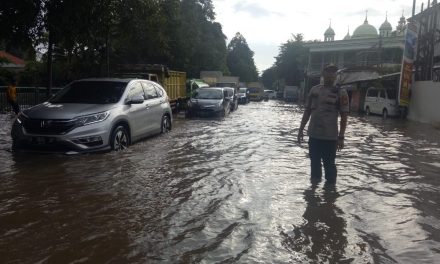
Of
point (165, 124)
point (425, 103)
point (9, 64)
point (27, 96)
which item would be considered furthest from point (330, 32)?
point (165, 124)

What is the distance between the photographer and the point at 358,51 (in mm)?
52875

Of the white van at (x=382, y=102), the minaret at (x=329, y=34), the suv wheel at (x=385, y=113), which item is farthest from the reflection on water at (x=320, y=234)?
the minaret at (x=329, y=34)

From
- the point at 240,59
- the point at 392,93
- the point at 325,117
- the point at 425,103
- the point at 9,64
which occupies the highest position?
the point at 240,59

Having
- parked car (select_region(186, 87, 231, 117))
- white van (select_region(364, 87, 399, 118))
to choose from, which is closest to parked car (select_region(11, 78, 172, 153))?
parked car (select_region(186, 87, 231, 117))

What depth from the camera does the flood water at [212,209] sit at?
14.4 feet

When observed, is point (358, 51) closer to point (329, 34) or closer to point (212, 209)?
point (329, 34)

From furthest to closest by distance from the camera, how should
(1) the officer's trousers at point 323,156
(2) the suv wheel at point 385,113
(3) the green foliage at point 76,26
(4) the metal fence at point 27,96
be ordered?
(2) the suv wheel at point 385,113 → (4) the metal fence at point 27,96 → (3) the green foliage at point 76,26 → (1) the officer's trousers at point 323,156

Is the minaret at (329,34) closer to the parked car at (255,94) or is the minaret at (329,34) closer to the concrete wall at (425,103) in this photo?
the parked car at (255,94)

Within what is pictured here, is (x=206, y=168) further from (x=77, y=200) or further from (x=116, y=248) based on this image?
(x=116, y=248)

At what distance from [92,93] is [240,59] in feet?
278

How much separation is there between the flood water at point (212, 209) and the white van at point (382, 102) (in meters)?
17.8

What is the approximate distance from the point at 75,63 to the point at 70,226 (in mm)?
21846

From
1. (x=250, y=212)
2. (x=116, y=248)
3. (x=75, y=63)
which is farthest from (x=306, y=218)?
(x=75, y=63)

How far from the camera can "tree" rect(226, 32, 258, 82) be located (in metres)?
93.0
